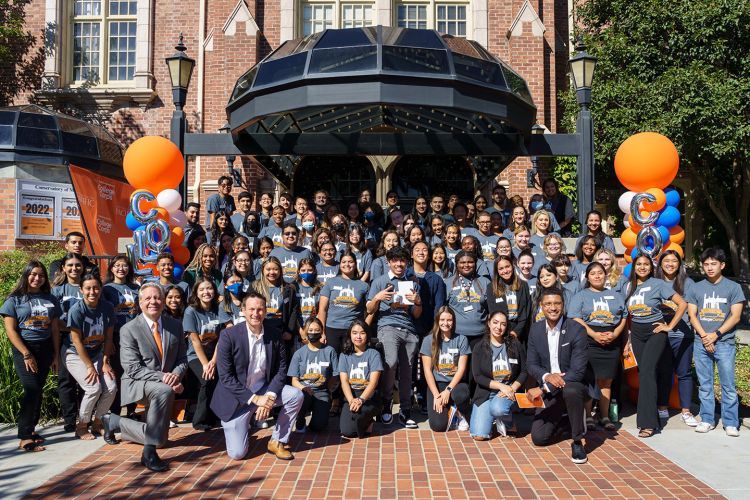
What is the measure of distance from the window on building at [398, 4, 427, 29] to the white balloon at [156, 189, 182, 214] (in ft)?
33.7

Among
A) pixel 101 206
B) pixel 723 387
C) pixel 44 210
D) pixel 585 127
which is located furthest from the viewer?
pixel 44 210

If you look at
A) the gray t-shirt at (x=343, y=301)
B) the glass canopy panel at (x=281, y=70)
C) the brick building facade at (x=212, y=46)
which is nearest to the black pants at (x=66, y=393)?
the gray t-shirt at (x=343, y=301)

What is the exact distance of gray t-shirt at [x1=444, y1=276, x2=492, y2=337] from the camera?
20.9 feet

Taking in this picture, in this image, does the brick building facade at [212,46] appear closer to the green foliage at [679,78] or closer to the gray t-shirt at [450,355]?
the green foliage at [679,78]

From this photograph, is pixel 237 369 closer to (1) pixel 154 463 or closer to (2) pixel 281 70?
(1) pixel 154 463

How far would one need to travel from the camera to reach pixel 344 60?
834 centimetres

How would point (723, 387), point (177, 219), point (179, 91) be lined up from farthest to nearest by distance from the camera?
point (179, 91) → point (177, 219) → point (723, 387)

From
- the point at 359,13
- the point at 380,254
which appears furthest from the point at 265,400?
the point at 359,13

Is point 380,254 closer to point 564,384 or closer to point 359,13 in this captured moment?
point 564,384

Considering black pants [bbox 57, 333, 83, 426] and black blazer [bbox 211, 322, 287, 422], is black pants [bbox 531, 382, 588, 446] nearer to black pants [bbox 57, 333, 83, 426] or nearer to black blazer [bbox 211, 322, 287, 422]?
black blazer [bbox 211, 322, 287, 422]

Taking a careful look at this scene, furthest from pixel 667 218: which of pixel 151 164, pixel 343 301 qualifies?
pixel 151 164

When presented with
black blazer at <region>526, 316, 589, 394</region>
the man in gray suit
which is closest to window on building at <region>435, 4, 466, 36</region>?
black blazer at <region>526, 316, 589, 394</region>

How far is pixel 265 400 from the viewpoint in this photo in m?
5.24

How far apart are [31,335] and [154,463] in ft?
5.84
